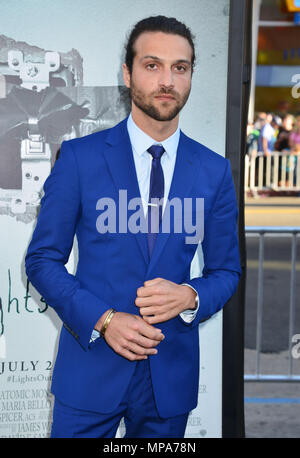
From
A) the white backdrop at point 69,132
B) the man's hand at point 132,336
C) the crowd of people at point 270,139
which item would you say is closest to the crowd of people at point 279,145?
the crowd of people at point 270,139

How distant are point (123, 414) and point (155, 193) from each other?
0.76 m

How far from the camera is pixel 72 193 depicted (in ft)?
6.92

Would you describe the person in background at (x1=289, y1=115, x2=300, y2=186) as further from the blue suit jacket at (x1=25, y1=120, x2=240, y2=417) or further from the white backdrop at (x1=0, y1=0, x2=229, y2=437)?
the blue suit jacket at (x1=25, y1=120, x2=240, y2=417)

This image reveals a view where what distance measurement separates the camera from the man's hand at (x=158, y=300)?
2027 mm

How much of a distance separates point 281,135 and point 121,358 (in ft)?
54.1

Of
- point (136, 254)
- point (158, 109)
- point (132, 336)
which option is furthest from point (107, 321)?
point (158, 109)

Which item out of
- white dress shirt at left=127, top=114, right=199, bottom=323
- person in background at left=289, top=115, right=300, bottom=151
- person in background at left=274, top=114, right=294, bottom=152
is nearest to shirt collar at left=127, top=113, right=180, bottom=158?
white dress shirt at left=127, top=114, right=199, bottom=323

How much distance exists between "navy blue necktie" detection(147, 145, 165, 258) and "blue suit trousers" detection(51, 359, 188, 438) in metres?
0.43

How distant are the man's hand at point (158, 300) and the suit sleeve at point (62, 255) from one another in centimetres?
13

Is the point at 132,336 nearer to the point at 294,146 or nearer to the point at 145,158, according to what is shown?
the point at 145,158

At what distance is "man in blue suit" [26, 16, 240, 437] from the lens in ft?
6.81

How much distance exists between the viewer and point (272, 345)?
21.5ft

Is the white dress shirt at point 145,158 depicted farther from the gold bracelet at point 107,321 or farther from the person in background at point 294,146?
the person in background at point 294,146
